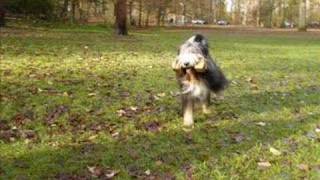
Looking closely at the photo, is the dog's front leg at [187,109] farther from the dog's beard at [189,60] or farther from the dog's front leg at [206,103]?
the dog's beard at [189,60]

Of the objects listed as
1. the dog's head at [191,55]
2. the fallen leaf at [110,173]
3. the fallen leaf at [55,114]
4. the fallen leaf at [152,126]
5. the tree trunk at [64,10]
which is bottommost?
the fallen leaf at [110,173]

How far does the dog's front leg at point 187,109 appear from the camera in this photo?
304 inches

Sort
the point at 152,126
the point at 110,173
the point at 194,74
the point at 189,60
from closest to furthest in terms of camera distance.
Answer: the point at 110,173
the point at 189,60
the point at 194,74
the point at 152,126

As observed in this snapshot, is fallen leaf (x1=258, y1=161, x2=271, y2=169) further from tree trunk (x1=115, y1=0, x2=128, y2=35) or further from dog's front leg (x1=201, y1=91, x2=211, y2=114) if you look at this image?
tree trunk (x1=115, y1=0, x2=128, y2=35)

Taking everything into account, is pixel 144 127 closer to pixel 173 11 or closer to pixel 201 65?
pixel 201 65

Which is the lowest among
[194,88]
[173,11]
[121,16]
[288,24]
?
[194,88]

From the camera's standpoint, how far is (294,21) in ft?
283

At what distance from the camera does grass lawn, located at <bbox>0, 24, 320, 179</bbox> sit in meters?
6.05

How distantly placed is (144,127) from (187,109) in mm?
605

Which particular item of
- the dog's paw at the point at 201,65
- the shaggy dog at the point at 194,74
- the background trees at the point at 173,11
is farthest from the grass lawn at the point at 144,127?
the background trees at the point at 173,11

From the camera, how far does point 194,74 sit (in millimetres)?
7457

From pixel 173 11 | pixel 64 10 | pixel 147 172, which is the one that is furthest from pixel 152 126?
pixel 173 11

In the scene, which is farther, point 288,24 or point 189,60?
point 288,24

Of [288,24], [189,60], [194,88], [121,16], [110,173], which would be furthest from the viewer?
[288,24]
